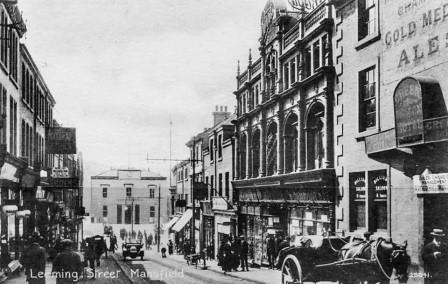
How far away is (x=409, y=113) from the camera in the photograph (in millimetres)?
12055

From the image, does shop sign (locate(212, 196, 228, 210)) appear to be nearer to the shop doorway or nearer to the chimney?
the chimney

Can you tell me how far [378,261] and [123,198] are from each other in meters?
77.9

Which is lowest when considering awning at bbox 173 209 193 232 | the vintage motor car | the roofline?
the vintage motor car

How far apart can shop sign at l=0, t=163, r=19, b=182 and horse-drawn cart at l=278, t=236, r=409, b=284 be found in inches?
466

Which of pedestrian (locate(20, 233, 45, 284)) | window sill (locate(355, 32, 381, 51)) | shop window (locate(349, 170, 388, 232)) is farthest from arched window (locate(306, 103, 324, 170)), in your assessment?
pedestrian (locate(20, 233, 45, 284))

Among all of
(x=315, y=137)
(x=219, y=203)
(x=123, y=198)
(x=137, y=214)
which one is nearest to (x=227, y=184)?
(x=219, y=203)

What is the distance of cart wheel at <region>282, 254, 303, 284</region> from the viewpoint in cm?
1081

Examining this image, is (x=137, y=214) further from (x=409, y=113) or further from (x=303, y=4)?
(x=409, y=113)

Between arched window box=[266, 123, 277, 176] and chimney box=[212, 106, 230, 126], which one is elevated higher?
chimney box=[212, 106, 230, 126]

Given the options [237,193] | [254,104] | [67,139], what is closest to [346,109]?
[254,104]

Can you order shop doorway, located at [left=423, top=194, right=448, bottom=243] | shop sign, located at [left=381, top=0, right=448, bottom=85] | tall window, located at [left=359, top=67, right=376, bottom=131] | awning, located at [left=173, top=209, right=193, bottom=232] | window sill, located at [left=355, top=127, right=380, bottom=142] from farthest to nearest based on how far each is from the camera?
awning, located at [left=173, top=209, right=193, bottom=232] → tall window, located at [left=359, top=67, right=376, bottom=131] → window sill, located at [left=355, top=127, right=380, bottom=142] → shop doorway, located at [left=423, top=194, right=448, bottom=243] → shop sign, located at [left=381, top=0, right=448, bottom=85]

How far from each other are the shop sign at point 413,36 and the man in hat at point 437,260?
412 cm

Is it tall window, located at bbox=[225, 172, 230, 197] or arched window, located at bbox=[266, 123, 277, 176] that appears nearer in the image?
arched window, located at bbox=[266, 123, 277, 176]

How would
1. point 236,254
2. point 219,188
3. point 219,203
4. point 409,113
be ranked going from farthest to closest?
point 219,188, point 219,203, point 236,254, point 409,113
